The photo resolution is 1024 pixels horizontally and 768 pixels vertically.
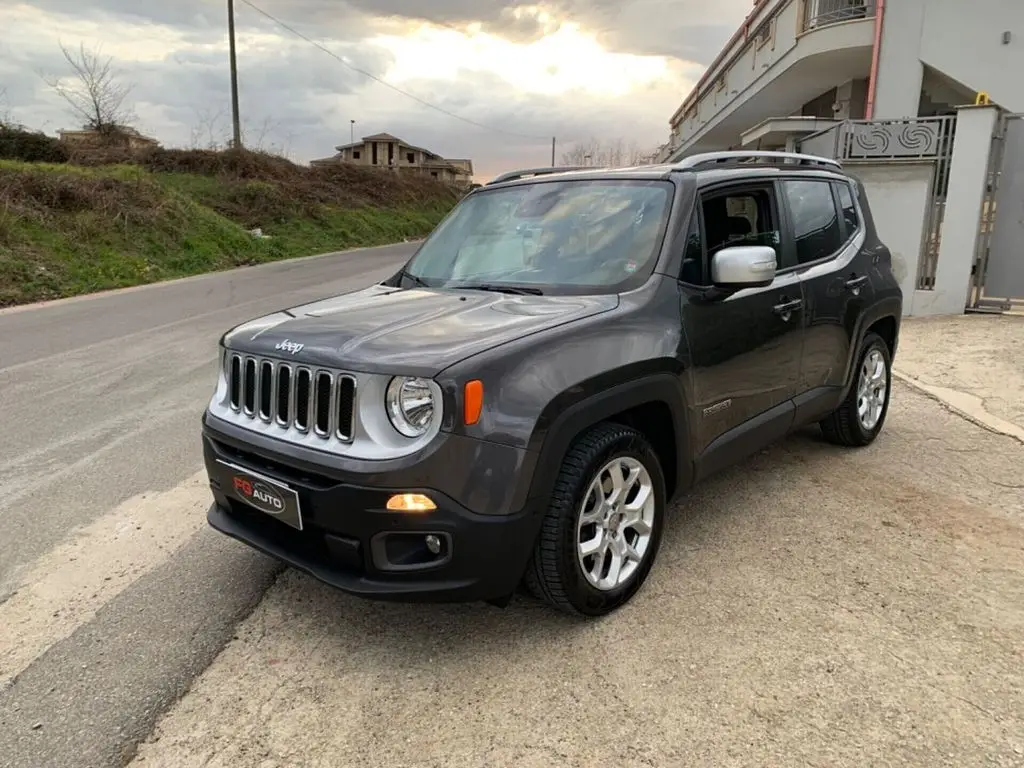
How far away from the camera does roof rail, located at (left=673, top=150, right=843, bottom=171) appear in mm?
3771

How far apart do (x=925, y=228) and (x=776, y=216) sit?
7168 millimetres

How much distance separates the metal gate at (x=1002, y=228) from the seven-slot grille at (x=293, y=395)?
976 centimetres

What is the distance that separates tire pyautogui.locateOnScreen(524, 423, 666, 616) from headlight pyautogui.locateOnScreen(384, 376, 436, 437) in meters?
0.56

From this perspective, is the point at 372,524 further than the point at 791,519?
No

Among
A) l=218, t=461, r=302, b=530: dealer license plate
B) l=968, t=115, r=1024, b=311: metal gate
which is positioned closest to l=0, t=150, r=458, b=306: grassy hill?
l=218, t=461, r=302, b=530: dealer license plate

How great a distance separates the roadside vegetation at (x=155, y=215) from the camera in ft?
50.6

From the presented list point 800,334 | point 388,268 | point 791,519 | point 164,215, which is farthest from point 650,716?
point 164,215

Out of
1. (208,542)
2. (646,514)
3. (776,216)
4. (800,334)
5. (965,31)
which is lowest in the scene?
(208,542)

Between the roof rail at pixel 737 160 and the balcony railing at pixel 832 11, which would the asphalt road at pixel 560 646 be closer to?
the roof rail at pixel 737 160

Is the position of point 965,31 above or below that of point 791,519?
above

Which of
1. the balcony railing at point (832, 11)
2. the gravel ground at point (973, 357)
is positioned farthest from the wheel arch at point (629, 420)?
the balcony railing at point (832, 11)

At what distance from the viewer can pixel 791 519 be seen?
156 inches

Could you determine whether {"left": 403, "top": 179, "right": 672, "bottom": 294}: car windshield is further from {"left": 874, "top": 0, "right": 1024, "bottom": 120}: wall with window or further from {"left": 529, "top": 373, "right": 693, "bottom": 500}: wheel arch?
{"left": 874, "top": 0, "right": 1024, "bottom": 120}: wall with window

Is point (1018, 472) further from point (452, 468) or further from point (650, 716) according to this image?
point (452, 468)
